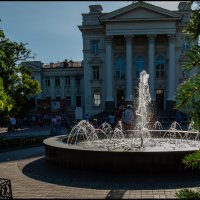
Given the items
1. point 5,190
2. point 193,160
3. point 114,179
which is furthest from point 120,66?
point 193,160

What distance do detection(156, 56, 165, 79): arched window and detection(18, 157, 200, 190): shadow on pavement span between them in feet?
125

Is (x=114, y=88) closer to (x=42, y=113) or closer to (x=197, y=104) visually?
(x=42, y=113)

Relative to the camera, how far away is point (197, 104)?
7.67 ft

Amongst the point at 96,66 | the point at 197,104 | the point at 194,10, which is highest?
the point at 96,66

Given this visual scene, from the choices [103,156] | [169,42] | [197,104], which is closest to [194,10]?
[197,104]

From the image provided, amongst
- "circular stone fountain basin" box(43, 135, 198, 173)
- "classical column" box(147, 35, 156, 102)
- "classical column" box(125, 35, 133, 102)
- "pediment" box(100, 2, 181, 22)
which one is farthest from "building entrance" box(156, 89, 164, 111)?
"circular stone fountain basin" box(43, 135, 198, 173)

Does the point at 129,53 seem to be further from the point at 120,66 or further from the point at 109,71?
the point at 109,71

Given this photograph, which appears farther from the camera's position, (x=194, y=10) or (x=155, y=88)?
(x=155, y=88)

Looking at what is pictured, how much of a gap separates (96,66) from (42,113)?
12.3m

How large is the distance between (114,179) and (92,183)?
692 millimetres

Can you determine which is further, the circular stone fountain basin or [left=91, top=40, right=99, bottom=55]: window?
[left=91, top=40, right=99, bottom=55]: window

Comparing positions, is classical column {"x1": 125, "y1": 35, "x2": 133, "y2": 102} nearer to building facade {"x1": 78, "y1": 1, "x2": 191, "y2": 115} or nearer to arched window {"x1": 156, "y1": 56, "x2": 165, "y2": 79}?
building facade {"x1": 78, "y1": 1, "x2": 191, "y2": 115}

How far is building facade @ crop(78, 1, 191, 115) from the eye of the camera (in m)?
44.8

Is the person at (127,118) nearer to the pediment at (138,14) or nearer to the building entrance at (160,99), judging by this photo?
the pediment at (138,14)
